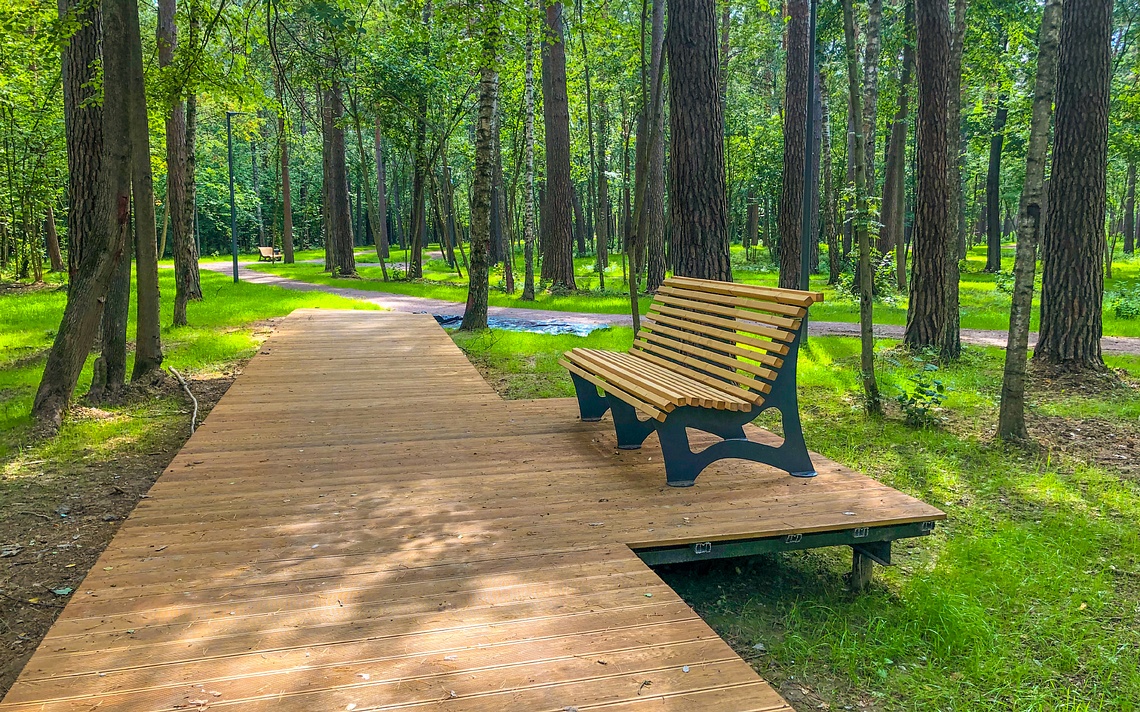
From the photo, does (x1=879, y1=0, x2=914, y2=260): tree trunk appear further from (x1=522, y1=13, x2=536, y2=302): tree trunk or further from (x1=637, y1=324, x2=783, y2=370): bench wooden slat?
(x1=637, y1=324, x2=783, y2=370): bench wooden slat

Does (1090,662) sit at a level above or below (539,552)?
below

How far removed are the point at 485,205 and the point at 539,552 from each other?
867cm

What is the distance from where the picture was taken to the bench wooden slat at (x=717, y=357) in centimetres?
420

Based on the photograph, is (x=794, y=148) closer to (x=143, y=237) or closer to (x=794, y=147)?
(x=794, y=147)

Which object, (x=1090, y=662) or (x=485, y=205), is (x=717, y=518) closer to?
→ (x=1090, y=662)

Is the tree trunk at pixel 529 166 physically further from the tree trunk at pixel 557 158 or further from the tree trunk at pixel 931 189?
the tree trunk at pixel 931 189

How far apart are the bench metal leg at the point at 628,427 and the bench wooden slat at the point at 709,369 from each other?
51 centimetres

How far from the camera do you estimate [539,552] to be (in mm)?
3281

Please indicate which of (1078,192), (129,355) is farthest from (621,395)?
(129,355)

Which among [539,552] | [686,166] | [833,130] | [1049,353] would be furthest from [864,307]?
[833,130]

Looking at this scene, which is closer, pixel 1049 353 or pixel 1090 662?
pixel 1090 662

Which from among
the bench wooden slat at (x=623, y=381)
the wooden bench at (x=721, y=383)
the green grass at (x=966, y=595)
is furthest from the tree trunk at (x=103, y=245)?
the green grass at (x=966, y=595)

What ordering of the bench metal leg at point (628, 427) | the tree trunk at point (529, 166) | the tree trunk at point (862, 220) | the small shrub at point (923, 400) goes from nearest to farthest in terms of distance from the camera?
the bench metal leg at point (628, 427) < the tree trunk at point (862, 220) < the small shrub at point (923, 400) < the tree trunk at point (529, 166)

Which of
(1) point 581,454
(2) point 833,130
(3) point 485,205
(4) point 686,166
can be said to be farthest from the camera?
(2) point 833,130
